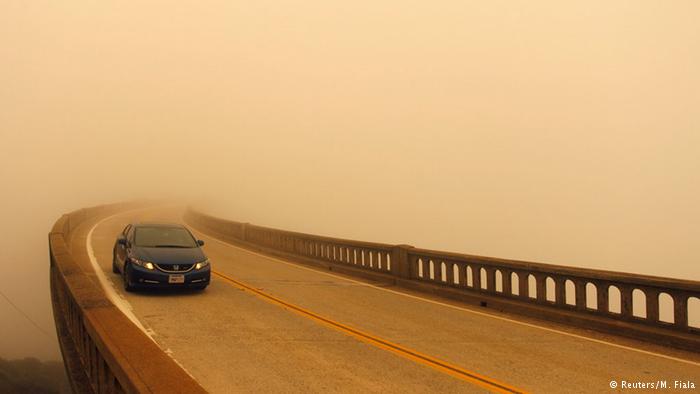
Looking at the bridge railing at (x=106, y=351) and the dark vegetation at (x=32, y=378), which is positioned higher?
the bridge railing at (x=106, y=351)

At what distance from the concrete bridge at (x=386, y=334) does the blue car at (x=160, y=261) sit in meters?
0.40

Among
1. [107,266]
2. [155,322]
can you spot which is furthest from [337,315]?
[107,266]

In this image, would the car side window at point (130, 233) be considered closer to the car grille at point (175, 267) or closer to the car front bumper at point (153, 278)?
the car front bumper at point (153, 278)

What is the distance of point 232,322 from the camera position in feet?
32.0

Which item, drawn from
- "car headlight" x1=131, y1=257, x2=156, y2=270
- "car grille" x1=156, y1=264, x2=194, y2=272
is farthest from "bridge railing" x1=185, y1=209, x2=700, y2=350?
"car headlight" x1=131, y1=257, x2=156, y2=270

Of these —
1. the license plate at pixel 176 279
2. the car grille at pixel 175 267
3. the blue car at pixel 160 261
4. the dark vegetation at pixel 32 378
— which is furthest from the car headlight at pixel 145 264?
the dark vegetation at pixel 32 378

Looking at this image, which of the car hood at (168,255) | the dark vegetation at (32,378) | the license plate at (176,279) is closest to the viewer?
the license plate at (176,279)

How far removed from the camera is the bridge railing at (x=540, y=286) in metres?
8.58

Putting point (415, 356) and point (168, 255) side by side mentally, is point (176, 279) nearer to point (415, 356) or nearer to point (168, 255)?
point (168, 255)

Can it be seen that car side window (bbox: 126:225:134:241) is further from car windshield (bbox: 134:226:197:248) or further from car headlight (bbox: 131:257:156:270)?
car headlight (bbox: 131:257:156:270)

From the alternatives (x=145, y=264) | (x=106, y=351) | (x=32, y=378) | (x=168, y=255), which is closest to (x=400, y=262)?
(x=168, y=255)

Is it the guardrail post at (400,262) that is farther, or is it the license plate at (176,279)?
the guardrail post at (400,262)

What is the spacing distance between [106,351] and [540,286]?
817 cm

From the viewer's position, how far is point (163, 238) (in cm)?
1355
